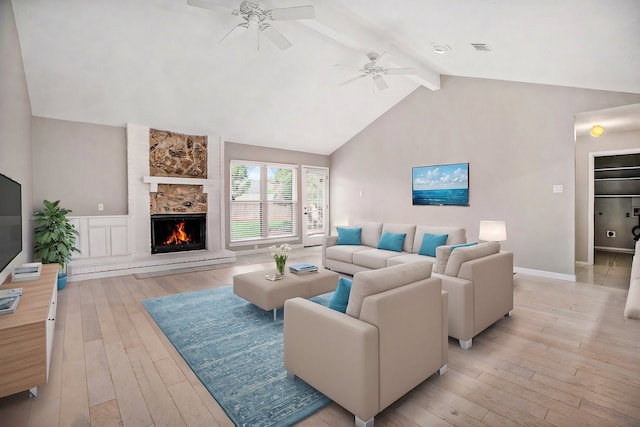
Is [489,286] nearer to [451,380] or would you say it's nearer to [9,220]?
[451,380]

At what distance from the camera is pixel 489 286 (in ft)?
10.1

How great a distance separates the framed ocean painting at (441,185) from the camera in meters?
6.10

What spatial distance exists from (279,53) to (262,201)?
12.2ft

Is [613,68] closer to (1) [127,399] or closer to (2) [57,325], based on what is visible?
(1) [127,399]

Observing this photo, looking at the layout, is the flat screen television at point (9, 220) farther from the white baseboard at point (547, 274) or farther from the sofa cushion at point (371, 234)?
the white baseboard at point (547, 274)

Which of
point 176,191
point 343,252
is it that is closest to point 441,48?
point 343,252

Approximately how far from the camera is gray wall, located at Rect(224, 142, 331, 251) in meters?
7.22

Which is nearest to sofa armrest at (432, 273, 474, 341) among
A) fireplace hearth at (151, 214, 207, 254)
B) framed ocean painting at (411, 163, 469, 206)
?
framed ocean painting at (411, 163, 469, 206)

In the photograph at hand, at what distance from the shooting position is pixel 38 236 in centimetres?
454

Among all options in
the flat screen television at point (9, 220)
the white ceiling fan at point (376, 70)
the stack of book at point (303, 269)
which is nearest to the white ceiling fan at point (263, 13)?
the white ceiling fan at point (376, 70)

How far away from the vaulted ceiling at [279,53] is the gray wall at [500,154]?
33 cm

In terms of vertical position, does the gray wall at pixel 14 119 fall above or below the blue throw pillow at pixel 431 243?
above

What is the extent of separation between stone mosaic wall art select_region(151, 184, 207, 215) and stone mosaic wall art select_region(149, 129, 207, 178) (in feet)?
0.87

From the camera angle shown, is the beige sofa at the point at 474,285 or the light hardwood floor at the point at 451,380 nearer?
the light hardwood floor at the point at 451,380
